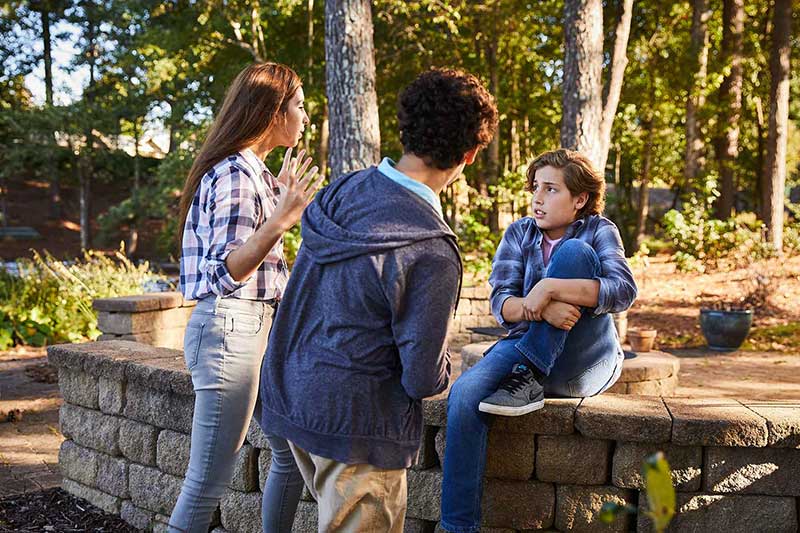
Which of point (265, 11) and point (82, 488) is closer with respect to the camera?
point (82, 488)

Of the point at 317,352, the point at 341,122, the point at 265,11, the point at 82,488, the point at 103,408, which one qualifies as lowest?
the point at 82,488

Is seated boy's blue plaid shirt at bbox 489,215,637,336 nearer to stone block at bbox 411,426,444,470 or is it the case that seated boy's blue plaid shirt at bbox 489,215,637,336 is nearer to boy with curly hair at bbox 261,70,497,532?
stone block at bbox 411,426,444,470

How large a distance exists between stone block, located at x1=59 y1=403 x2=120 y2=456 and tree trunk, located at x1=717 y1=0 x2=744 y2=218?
14861 millimetres

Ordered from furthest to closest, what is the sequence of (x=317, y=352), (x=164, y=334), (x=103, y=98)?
(x=103, y=98) → (x=164, y=334) → (x=317, y=352)

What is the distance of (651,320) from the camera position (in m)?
10.8

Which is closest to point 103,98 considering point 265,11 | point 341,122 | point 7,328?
point 265,11

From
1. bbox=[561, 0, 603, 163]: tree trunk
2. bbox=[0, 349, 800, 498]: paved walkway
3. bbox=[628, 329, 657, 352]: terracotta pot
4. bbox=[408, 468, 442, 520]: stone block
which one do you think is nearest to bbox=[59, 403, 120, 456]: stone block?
bbox=[0, 349, 800, 498]: paved walkway

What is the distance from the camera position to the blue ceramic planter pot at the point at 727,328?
8.98m

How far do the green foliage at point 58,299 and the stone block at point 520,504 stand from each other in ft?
21.6

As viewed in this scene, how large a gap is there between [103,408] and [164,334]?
283cm

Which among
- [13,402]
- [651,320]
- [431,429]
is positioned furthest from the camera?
[651,320]

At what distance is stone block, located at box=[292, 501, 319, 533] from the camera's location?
10.7ft

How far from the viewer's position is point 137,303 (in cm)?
651

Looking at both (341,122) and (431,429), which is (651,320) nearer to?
(341,122)
